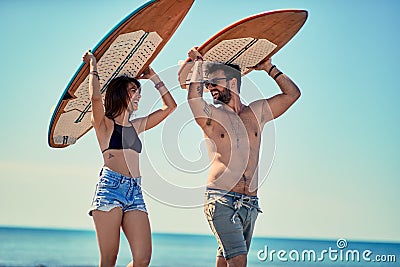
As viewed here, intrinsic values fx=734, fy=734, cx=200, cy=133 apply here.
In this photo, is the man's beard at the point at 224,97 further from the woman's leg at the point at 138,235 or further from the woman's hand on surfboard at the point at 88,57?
the woman's leg at the point at 138,235

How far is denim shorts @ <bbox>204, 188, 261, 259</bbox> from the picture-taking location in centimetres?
466

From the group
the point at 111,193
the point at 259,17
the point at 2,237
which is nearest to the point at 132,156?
the point at 111,193

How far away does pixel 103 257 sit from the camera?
446cm

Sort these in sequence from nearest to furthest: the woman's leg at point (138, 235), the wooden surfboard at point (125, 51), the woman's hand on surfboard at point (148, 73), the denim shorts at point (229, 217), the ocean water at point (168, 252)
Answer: the woman's leg at point (138, 235) < the denim shorts at point (229, 217) < the wooden surfboard at point (125, 51) < the woman's hand on surfboard at point (148, 73) < the ocean water at point (168, 252)

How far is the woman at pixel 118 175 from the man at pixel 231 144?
1.51 ft

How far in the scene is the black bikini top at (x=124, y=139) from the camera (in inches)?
179

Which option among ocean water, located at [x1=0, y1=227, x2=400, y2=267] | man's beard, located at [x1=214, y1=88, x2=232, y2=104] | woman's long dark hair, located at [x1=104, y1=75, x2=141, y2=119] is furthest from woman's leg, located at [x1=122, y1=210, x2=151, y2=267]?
ocean water, located at [x1=0, y1=227, x2=400, y2=267]

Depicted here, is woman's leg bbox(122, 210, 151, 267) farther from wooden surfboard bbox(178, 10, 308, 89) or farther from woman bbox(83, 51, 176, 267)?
wooden surfboard bbox(178, 10, 308, 89)

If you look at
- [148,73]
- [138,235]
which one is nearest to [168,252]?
[148,73]

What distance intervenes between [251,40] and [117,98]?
1.15 m

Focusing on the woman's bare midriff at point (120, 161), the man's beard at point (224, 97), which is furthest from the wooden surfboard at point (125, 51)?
the woman's bare midriff at point (120, 161)

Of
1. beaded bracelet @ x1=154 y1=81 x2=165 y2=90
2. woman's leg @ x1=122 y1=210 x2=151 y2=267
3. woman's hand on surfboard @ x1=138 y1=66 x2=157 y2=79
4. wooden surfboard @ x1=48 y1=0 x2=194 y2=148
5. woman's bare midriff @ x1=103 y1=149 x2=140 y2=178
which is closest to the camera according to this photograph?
woman's leg @ x1=122 y1=210 x2=151 y2=267

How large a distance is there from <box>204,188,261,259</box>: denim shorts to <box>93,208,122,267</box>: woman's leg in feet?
2.10

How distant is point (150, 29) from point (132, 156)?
0.98 metres
